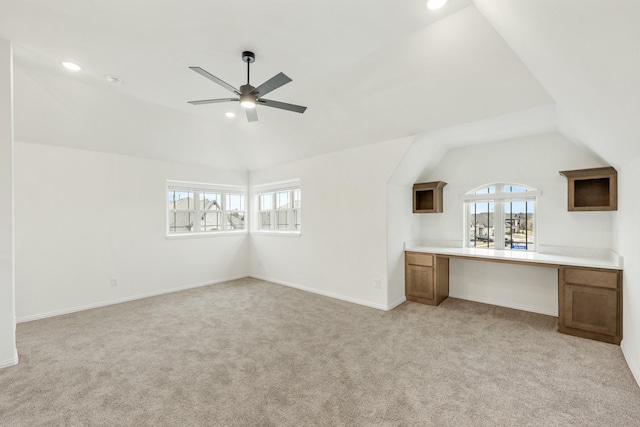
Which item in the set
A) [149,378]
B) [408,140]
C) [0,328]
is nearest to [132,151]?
[0,328]

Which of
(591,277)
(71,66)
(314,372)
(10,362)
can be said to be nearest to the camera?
(314,372)

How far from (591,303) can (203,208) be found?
6154mm

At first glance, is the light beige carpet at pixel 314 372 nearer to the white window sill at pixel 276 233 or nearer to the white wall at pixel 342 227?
the white wall at pixel 342 227

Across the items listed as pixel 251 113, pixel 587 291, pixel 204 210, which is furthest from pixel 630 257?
pixel 204 210

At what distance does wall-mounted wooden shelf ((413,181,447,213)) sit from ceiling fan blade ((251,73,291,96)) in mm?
3111

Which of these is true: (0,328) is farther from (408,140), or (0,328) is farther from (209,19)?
(408,140)

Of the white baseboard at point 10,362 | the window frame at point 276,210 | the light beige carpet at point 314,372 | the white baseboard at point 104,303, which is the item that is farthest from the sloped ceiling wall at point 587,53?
the white baseboard at point 104,303

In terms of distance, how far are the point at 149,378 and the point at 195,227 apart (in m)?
3.61

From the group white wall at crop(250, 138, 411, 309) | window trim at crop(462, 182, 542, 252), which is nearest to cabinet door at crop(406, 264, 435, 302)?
white wall at crop(250, 138, 411, 309)

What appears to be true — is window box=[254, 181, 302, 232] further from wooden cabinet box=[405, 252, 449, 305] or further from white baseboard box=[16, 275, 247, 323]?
wooden cabinet box=[405, 252, 449, 305]

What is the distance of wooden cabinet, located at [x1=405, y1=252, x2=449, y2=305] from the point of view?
4086 millimetres

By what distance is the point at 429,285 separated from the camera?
4.12m

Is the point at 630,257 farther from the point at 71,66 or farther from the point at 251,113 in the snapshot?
the point at 71,66

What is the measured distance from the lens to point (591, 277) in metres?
2.95
